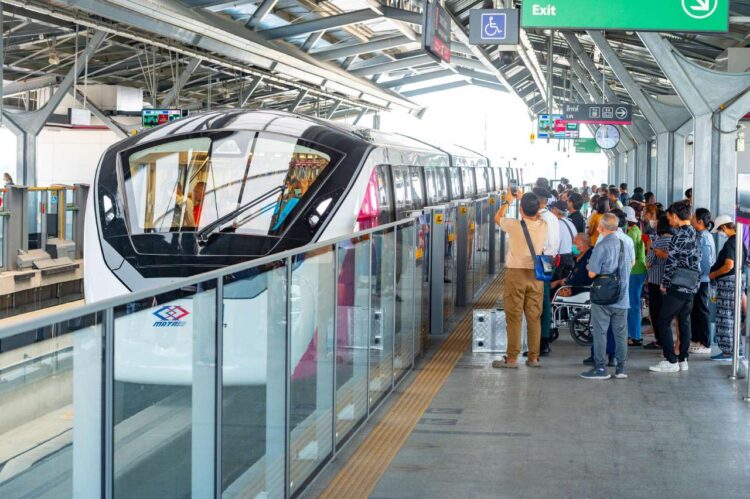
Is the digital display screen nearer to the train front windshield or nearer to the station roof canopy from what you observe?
the station roof canopy

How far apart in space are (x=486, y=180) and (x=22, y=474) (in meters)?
23.1

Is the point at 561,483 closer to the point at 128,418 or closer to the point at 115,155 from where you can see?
the point at 128,418

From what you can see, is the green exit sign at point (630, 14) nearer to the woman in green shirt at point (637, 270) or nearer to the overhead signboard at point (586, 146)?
the woman in green shirt at point (637, 270)

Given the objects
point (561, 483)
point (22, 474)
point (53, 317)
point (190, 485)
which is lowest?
point (561, 483)

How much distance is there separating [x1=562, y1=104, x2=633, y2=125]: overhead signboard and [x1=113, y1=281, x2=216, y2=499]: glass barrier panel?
826 inches

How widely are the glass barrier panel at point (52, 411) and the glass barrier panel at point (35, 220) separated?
18035 millimetres

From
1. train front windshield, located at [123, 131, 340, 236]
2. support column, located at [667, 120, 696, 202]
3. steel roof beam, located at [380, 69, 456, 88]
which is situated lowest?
train front windshield, located at [123, 131, 340, 236]

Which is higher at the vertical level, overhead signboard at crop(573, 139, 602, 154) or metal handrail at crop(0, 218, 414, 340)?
overhead signboard at crop(573, 139, 602, 154)

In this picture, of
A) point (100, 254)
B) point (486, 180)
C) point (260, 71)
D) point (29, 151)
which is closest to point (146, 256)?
point (100, 254)

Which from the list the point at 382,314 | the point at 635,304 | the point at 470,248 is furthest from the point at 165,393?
the point at 470,248

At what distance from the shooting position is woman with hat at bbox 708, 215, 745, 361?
9.92m

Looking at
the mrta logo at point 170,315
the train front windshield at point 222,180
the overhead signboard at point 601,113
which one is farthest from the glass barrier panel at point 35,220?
the mrta logo at point 170,315

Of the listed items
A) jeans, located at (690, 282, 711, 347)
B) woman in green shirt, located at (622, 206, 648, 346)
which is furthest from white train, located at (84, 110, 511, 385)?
jeans, located at (690, 282, 711, 347)

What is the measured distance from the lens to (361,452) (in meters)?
6.87
